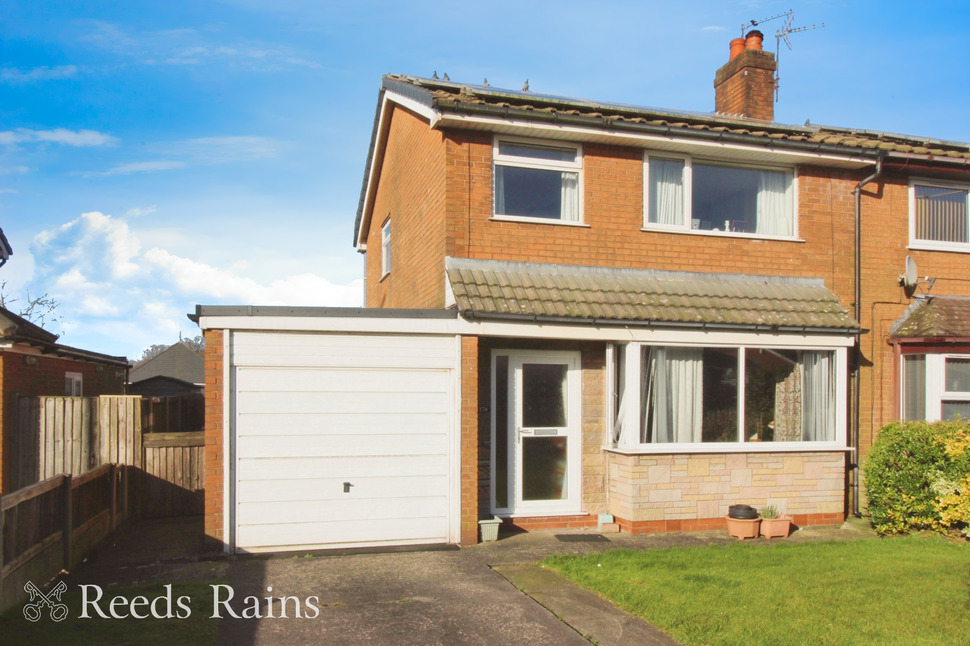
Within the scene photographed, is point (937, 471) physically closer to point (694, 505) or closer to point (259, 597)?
point (694, 505)

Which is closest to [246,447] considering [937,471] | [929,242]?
[937,471]

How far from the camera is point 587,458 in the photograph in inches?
417

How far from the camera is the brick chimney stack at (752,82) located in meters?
14.7

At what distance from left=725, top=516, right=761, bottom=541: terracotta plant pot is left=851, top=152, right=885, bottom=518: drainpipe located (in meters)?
2.32

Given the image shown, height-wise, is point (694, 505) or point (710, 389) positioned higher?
point (710, 389)

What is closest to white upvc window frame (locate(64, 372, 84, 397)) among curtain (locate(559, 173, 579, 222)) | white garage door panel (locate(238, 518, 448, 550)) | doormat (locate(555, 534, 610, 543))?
white garage door panel (locate(238, 518, 448, 550))

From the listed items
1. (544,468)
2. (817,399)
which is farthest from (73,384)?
(817,399)

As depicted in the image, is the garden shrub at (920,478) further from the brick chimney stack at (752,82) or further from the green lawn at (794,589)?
the brick chimney stack at (752,82)

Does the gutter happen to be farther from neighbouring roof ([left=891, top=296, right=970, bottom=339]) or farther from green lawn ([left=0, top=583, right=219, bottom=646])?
green lawn ([left=0, top=583, right=219, bottom=646])

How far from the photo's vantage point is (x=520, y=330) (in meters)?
9.65

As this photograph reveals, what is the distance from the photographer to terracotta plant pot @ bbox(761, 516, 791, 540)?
10.1 metres

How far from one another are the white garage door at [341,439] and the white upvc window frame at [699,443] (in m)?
2.37

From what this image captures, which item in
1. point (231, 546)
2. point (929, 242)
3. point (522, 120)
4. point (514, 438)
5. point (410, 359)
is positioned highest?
point (522, 120)

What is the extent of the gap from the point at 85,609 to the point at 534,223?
6658mm
